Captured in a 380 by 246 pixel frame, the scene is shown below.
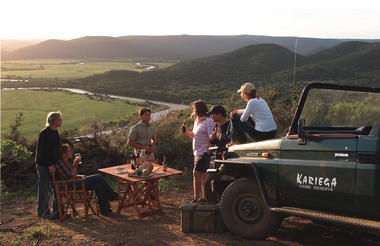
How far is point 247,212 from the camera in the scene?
556 centimetres

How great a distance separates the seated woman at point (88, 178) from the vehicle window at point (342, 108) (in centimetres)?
373

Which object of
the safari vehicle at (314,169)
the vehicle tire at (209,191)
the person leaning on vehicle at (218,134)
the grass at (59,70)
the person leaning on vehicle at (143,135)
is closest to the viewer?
the safari vehicle at (314,169)

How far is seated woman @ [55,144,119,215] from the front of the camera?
Answer: 276 inches

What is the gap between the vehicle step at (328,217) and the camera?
14.3 feet

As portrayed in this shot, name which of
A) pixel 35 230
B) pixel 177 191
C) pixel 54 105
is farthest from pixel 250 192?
→ pixel 54 105

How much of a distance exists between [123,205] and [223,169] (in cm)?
237

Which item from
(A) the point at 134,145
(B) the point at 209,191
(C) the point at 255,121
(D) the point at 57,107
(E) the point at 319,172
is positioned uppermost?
(C) the point at 255,121

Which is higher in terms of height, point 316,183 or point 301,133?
point 301,133

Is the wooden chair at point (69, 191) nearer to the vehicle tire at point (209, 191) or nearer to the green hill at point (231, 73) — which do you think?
the vehicle tire at point (209, 191)

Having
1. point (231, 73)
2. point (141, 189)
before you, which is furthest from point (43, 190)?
point (231, 73)

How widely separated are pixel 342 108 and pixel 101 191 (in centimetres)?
425

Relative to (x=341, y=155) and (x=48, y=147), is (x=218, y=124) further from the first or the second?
(x=48, y=147)

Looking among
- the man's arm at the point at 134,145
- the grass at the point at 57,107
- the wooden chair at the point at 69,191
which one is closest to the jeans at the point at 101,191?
the wooden chair at the point at 69,191

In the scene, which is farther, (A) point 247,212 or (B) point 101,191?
(B) point 101,191
